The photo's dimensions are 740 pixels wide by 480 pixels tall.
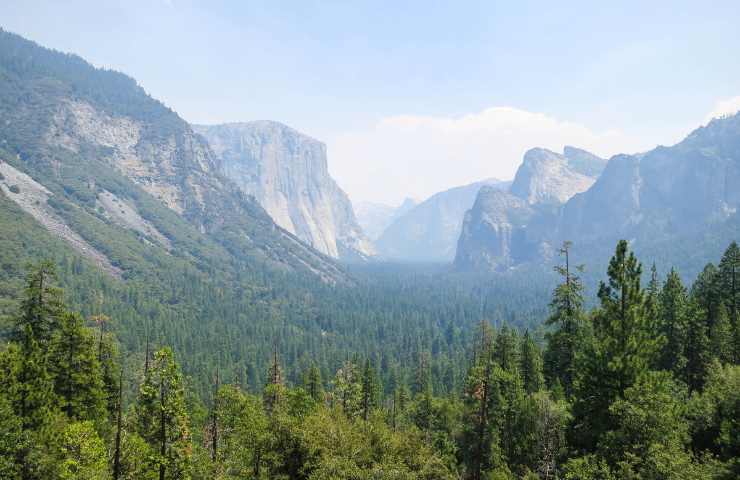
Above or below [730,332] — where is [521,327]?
below

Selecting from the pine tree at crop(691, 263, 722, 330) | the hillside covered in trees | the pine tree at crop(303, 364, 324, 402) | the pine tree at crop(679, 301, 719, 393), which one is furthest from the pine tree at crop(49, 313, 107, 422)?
the pine tree at crop(691, 263, 722, 330)

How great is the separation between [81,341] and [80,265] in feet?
558

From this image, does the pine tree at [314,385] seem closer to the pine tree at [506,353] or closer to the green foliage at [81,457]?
the pine tree at [506,353]

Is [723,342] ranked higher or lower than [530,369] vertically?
higher

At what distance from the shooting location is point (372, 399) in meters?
65.6

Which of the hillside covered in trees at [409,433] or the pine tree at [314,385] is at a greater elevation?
the hillside covered in trees at [409,433]

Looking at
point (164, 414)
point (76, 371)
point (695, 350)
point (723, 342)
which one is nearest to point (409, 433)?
→ point (164, 414)

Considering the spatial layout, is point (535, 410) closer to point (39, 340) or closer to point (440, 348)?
point (39, 340)

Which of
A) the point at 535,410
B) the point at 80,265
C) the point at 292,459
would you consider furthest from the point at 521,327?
the point at 80,265

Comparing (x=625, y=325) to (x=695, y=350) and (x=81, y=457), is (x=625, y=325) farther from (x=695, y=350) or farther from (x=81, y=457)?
(x=81, y=457)

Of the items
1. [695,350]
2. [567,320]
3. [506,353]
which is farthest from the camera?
[506,353]

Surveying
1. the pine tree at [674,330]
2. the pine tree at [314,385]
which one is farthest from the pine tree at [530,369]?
the pine tree at [314,385]

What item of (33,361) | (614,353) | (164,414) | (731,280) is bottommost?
(164,414)

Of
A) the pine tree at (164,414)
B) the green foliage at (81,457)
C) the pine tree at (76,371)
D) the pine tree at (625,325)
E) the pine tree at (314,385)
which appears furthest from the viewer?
the pine tree at (314,385)
